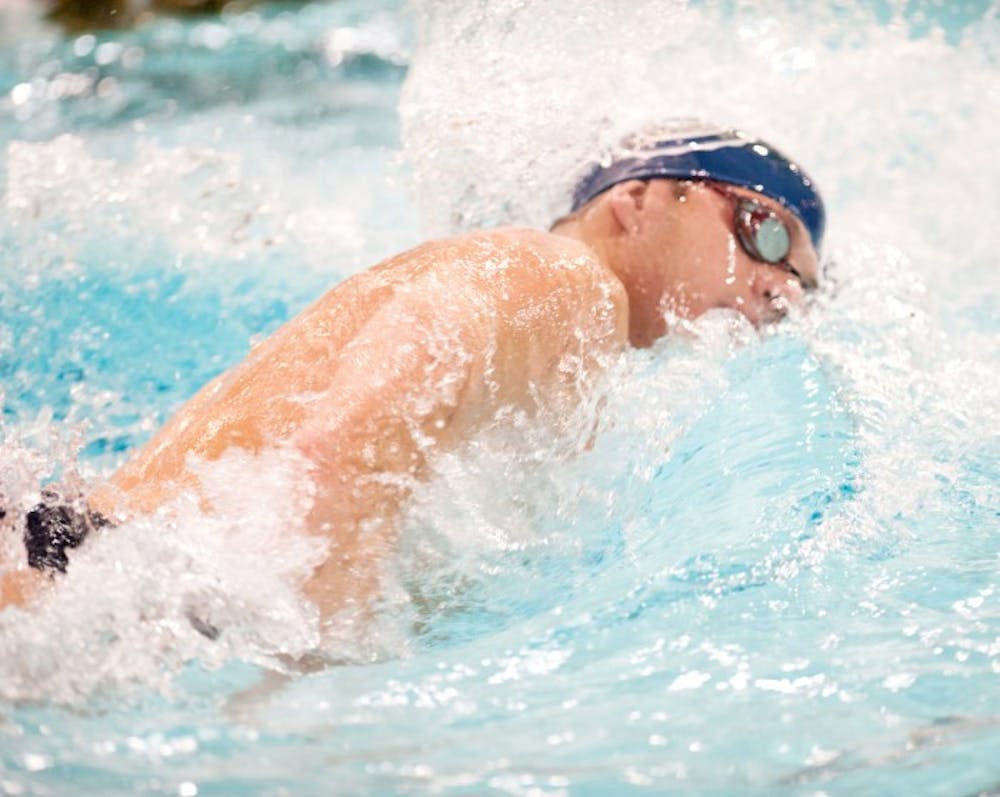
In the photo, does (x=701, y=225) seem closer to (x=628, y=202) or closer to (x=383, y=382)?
(x=628, y=202)

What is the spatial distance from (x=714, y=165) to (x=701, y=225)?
137 mm

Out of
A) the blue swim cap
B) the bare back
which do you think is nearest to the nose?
the blue swim cap

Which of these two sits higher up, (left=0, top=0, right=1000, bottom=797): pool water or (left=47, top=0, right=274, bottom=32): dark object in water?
(left=47, top=0, right=274, bottom=32): dark object in water

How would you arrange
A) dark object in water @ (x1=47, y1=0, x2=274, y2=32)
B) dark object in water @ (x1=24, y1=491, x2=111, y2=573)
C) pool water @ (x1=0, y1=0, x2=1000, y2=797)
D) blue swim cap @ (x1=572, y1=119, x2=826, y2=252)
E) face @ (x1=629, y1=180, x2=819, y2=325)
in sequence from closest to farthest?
1. pool water @ (x1=0, y1=0, x2=1000, y2=797)
2. dark object in water @ (x1=24, y1=491, x2=111, y2=573)
3. face @ (x1=629, y1=180, x2=819, y2=325)
4. blue swim cap @ (x1=572, y1=119, x2=826, y2=252)
5. dark object in water @ (x1=47, y1=0, x2=274, y2=32)

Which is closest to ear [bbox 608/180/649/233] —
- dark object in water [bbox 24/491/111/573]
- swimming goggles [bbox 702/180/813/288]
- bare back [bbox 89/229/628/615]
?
swimming goggles [bbox 702/180/813/288]

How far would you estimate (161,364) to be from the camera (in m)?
2.92

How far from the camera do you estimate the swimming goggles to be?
7.59 ft

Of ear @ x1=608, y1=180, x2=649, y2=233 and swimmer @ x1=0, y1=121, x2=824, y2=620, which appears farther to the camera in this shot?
ear @ x1=608, y1=180, x2=649, y2=233

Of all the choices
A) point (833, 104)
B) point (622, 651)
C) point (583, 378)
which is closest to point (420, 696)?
point (622, 651)

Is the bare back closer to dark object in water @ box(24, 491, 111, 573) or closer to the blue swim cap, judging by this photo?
dark object in water @ box(24, 491, 111, 573)

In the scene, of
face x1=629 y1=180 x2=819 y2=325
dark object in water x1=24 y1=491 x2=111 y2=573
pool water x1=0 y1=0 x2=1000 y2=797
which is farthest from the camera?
face x1=629 y1=180 x2=819 y2=325

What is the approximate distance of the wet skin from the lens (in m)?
1.58

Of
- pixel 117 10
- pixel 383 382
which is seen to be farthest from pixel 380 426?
pixel 117 10

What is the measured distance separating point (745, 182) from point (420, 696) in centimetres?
129
